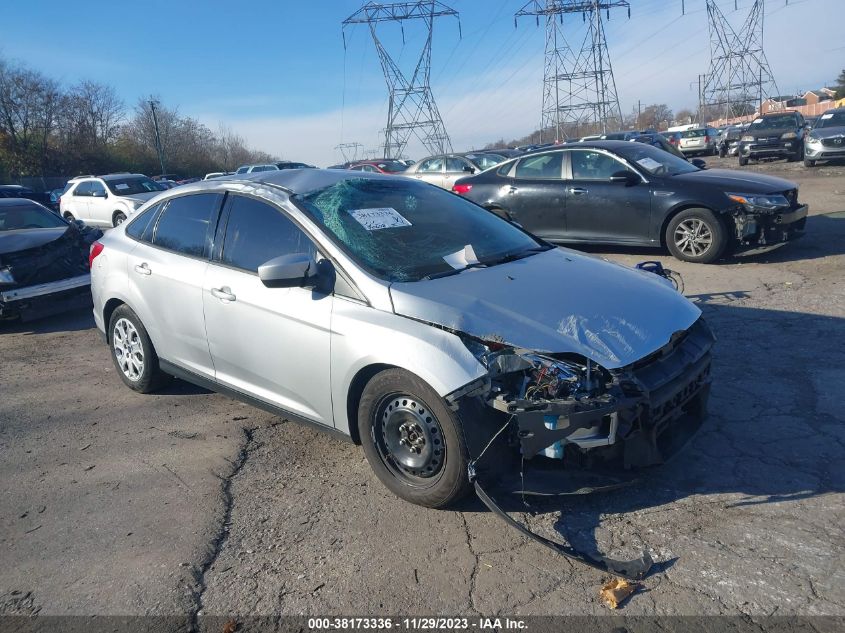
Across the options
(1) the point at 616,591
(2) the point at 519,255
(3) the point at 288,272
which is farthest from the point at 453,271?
(1) the point at 616,591

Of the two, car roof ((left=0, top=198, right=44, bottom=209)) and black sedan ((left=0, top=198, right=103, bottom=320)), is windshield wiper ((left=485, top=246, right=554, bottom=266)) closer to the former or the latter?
black sedan ((left=0, top=198, right=103, bottom=320))

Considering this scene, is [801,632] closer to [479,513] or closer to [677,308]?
[479,513]

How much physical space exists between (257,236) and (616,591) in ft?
9.41

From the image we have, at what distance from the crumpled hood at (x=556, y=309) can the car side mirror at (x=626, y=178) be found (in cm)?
518

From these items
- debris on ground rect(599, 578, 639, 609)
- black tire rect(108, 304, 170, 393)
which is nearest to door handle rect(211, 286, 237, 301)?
black tire rect(108, 304, 170, 393)

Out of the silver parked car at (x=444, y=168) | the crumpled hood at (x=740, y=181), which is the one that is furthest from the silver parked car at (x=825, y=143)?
the crumpled hood at (x=740, y=181)

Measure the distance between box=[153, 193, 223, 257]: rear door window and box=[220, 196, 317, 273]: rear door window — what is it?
9.3 inches

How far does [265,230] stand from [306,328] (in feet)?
2.69

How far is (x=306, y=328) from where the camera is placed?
3.66 metres

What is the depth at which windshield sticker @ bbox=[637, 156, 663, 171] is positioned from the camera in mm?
8846

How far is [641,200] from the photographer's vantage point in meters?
8.64

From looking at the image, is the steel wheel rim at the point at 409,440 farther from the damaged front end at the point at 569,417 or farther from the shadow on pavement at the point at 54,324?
the shadow on pavement at the point at 54,324

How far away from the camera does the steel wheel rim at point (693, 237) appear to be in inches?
324

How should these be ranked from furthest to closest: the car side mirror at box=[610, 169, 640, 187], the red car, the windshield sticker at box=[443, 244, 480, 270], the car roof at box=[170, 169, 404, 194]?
the red car
the car side mirror at box=[610, 169, 640, 187]
the car roof at box=[170, 169, 404, 194]
the windshield sticker at box=[443, 244, 480, 270]
